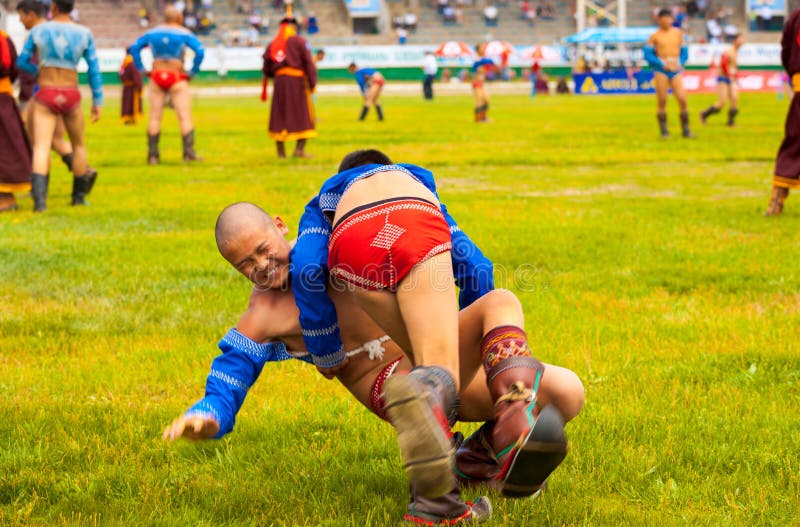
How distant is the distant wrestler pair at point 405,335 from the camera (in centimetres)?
260

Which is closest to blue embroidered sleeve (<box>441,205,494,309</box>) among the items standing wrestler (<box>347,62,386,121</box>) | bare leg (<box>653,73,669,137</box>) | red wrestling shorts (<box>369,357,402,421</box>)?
red wrestling shorts (<box>369,357,402,421</box>)

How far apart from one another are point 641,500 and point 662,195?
8.67 m

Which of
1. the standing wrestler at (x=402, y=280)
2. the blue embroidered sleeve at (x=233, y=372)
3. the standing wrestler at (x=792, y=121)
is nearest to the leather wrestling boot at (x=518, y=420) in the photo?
the standing wrestler at (x=402, y=280)

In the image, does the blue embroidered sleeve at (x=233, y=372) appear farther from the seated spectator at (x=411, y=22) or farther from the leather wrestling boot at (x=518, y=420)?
the seated spectator at (x=411, y=22)

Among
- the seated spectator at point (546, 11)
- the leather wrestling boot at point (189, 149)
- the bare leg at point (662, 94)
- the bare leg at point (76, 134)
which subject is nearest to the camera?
the bare leg at point (76, 134)

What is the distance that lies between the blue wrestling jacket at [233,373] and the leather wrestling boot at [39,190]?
783cm

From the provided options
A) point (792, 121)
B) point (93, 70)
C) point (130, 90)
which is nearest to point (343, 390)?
point (792, 121)

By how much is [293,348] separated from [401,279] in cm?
65

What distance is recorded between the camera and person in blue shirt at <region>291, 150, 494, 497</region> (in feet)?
A: 8.36

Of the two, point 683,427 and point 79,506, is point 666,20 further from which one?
point 79,506

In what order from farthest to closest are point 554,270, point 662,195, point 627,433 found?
point 662,195
point 554,270
point 627,433

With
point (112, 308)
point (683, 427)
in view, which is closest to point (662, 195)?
point (112, 308)

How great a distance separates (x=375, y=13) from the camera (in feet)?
195

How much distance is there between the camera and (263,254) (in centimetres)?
317
